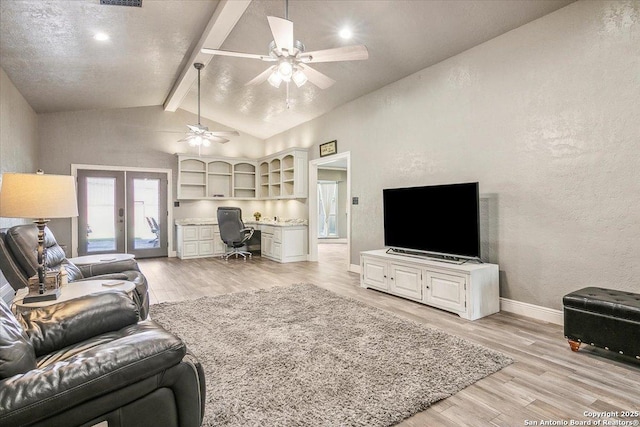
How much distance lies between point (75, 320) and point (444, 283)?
10.8 feet

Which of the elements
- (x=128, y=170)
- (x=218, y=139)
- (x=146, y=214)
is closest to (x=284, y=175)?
(x=218, y=139)

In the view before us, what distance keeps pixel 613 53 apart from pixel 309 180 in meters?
5.38

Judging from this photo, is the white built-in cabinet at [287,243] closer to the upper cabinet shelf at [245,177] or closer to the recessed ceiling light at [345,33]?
the upper cabinet shelf at [245,177]

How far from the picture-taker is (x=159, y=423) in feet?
4.38

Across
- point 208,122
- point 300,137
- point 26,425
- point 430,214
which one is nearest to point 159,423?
point 26,425

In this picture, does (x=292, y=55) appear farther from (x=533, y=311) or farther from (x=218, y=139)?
(x=218, y=139)

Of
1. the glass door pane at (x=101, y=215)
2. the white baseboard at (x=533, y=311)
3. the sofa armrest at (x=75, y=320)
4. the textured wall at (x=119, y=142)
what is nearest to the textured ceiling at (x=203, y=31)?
the textured wall at (x=119, y=142)

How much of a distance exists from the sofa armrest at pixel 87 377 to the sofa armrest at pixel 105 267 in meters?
2.51

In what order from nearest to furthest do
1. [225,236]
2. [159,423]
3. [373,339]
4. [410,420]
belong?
[159,423]
[410,420]
[373,339]
[225,236]

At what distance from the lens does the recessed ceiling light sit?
405 centimetres

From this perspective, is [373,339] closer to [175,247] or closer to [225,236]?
[225,236]

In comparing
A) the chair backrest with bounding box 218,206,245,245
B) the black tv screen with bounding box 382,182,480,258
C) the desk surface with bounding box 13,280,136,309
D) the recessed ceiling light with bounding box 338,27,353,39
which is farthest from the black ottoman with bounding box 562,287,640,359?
the chair backrest with bounding box 218,206,245,245

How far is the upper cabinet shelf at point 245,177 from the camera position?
Answer: 7.52 meters

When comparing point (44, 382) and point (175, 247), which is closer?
point (44, 382)
